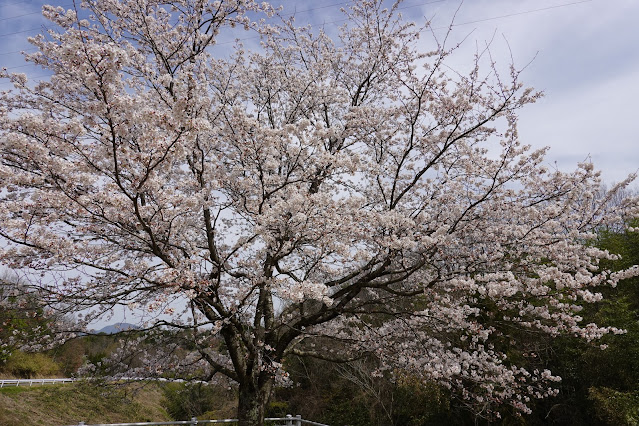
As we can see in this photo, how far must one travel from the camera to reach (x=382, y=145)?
Answer: 646 cm

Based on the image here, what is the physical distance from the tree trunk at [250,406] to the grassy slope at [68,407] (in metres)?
6.70

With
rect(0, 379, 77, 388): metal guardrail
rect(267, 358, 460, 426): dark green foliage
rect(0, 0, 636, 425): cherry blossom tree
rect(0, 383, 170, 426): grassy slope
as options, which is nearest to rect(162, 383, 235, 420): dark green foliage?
rect(0, 383, 170, 426): grassy slope

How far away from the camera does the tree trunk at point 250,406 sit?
5402 millimetres

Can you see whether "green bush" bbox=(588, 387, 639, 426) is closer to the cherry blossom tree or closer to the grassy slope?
the cherry blossom tree

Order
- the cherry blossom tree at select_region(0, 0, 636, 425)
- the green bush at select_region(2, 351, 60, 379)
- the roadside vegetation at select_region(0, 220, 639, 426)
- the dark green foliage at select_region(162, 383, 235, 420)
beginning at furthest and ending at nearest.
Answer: the green bush at select_region(2, 351, 60, 379), the dark green foliage at select_region(162, 383, 235, 420), the roadside vegetation at select_region(0, 220, 639, 426), the cherry blossom tree at select_region(0, 0, 636, 425)

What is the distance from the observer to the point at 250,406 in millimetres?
5453

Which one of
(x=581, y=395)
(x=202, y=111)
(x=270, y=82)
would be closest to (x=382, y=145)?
(x=270, y=82)

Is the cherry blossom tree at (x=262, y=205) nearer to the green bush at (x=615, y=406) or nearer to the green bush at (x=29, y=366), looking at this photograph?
the green bush at (x=615, y=406)

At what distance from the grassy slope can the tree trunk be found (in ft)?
22.0

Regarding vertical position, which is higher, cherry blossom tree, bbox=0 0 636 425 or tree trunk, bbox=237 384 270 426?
cherry blossom tree, bbox=0 0 636 425

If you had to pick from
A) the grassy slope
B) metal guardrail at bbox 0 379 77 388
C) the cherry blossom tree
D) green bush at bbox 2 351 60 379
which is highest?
the cherry blossom tree

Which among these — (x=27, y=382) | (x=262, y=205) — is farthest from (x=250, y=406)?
(x=27, y=382)

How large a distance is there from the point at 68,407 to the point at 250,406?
1299 centimetres

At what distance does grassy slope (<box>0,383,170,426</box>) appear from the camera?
475 inches
